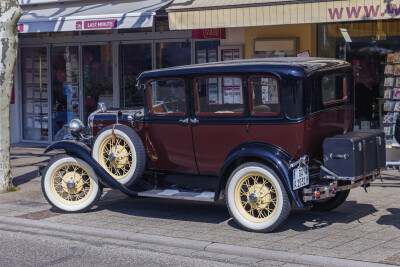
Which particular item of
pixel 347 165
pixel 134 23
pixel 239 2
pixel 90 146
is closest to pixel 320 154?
pixel 347 165

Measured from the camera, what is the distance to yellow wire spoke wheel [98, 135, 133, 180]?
27.8 feet

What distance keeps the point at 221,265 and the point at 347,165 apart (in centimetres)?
183

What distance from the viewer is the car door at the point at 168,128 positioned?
827 centimetres

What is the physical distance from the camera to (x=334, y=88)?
818cm

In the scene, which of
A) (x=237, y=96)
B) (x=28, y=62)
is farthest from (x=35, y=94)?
(x=237, y=96)

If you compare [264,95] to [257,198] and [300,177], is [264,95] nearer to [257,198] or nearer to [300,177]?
[300,177]

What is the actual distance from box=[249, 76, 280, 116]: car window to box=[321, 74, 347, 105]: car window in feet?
2.03

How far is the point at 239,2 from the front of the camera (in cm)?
1148

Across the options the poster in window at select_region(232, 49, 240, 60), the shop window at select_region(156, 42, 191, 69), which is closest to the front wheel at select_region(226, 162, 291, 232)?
the poster in window at select_region(232, 49, 240, 60)

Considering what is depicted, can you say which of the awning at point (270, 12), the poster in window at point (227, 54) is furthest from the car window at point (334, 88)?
the poster in window at point (227, 54)

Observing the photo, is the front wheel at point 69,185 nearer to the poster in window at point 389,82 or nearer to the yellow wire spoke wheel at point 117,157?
the yellow wire spoke wheel at point 117,157

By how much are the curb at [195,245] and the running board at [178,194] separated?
26.8 inches

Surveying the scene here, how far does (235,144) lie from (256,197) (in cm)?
71

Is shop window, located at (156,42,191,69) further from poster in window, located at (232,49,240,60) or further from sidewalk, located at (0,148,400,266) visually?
sidewalk, located at (0,148,400,266)
